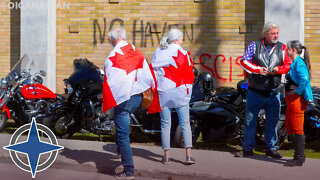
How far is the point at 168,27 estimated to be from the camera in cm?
1199

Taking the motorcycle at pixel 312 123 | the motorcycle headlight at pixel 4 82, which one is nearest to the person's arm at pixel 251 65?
the motorcycle at pixel 312 123

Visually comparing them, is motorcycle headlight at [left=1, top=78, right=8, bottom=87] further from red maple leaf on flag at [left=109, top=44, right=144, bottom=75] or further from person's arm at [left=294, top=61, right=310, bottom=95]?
person's arm at [left=294, top=61, right=310, bottom=95]

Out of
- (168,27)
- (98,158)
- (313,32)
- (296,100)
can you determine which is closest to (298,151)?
(296,100)

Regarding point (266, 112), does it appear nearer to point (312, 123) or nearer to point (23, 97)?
point (312, 123)

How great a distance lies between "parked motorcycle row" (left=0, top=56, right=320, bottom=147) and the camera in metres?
7.49

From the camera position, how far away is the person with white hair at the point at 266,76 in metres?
6.14

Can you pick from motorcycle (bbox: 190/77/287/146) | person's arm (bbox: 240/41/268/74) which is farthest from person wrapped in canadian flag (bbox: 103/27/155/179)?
motorcycle (bbox: 190/77/287/146)

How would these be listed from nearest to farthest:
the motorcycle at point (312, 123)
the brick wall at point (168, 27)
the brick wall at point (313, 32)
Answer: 1. the motorcycle at point (312, 123)
2. the brick wall at point (313, 32)
3. the brick wall at point (168, 27)

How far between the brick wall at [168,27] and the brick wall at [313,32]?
1.04 metres

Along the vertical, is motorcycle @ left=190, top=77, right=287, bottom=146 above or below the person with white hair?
below

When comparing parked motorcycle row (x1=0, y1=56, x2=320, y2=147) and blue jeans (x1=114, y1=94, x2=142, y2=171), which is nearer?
blue jeans (x1=114, y1=94, x2=142, y2=171)

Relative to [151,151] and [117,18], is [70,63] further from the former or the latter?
[151,151]

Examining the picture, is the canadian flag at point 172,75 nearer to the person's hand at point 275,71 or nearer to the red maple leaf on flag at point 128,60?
the red maple leaf on flag at point 128,60

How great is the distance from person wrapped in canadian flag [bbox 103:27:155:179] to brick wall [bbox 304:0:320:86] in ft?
21.5
